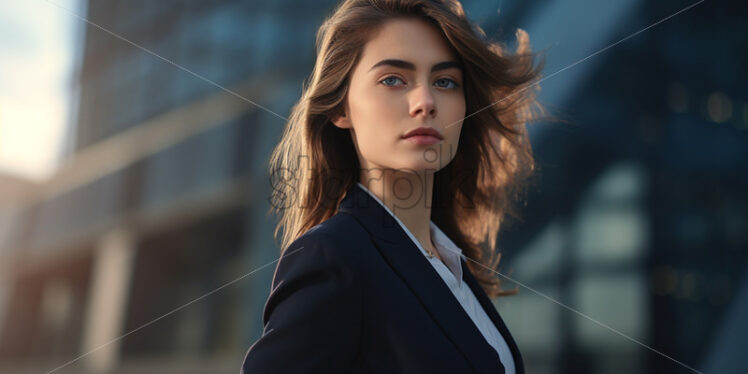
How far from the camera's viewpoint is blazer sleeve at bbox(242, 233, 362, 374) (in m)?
0.82

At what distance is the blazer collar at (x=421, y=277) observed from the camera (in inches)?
36.4

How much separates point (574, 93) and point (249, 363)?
122 inches

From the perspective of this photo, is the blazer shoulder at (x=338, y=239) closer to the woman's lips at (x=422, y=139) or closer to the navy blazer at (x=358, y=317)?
the navy blazer at (x=358, y=317)

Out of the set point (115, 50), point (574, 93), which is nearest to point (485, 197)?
point (574, 93)

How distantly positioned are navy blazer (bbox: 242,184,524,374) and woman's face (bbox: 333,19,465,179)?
208mm

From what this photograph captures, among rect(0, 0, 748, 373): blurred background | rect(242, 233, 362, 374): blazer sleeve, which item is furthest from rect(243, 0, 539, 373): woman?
rect(0, 0, 748, 373): blurred background

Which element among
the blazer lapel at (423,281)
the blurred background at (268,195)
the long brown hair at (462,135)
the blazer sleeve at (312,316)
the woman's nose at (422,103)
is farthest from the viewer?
the blurred background at (268,195)

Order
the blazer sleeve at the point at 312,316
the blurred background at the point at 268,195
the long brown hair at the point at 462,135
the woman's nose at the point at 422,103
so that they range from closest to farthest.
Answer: the blazer sleeve at the point at 312,316, the woman's nose at the point at 422,103, the long brown hair at the point at 462,135, the blurred background at the point at 268,195

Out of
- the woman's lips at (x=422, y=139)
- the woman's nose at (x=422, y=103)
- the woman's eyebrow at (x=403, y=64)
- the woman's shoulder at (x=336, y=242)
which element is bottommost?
the woman's shoulder at (x=336, y=242)

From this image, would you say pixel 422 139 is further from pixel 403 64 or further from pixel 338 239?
pixel 338 239

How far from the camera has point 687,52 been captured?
3654 mm

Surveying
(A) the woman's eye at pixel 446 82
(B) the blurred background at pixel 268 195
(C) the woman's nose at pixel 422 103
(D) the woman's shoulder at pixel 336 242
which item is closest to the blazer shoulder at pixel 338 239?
(D) the woman's shoulder at pixel 336 242

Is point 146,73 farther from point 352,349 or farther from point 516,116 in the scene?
point 352,349

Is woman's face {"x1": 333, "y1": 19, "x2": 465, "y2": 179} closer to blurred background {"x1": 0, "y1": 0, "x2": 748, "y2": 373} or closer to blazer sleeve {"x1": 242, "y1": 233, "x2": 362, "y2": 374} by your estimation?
blazer sleeve {"x1": 242, "y1": 233, "x2": 362, "y2": 374}
